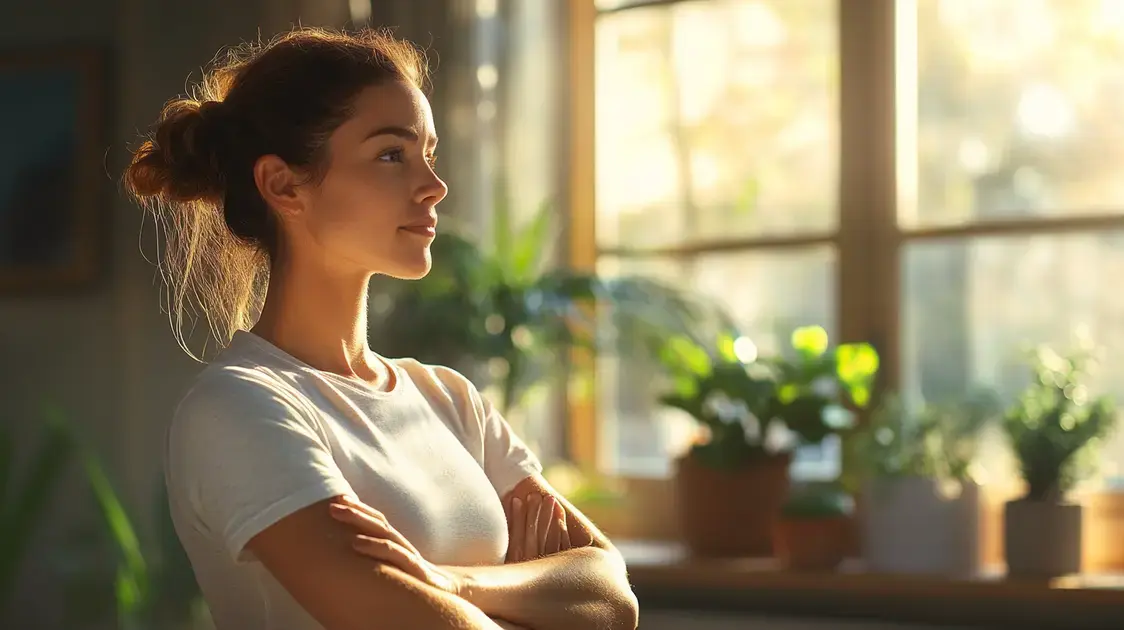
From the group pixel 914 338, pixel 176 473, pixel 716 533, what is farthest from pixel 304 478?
pixel 914 338

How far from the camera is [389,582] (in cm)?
116

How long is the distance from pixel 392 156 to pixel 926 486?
1.55 metres

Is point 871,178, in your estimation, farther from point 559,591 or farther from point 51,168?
point 51,168

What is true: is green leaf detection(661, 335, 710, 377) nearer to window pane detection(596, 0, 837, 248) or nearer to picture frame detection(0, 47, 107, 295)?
window pane detection(596, 0, 837, 248)

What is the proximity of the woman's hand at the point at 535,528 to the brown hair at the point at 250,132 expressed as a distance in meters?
0.41

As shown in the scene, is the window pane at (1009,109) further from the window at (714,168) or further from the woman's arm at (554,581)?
the woman's arm at (554,581)

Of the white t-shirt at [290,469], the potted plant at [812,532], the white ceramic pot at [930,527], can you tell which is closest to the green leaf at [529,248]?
the potted plant at [812,532]

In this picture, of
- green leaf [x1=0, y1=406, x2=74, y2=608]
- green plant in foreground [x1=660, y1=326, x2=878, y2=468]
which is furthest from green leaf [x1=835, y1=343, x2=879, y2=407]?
green leaf [x1=0, y1=406, x2=74, y2=608]

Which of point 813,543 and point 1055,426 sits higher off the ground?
point 1055,426

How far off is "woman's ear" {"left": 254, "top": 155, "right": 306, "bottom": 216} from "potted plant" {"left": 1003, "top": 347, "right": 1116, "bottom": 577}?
1.61 metres

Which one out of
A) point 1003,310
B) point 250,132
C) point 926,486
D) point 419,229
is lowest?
point 926,486

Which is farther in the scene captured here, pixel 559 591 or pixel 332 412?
pixel 559 591

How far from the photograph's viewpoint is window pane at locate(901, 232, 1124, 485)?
8.80 ft

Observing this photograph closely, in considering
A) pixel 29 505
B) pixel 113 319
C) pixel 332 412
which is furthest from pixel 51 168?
pixel 332 412
